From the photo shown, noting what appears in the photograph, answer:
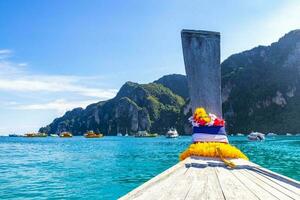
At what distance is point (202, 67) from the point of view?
10.8m

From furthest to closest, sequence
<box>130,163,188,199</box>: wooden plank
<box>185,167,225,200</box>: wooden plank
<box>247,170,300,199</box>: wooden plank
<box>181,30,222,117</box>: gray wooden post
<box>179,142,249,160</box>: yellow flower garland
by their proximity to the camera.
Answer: <box>181,30,222,117</box>: gray wooden post
<box>179,142,249,160</box>: yellow flower garland
<box>247,170,300,199</box>: wooden plank
<box>130,163,188,199</box>: wooden plank
<box>185,167,225,200</box>: wooden plank

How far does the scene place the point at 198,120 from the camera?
10.0 meters

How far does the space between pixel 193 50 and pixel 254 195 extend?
20.7 ft

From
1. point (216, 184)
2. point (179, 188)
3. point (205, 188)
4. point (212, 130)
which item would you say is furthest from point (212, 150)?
point (179, 188)

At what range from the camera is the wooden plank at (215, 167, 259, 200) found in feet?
16.7

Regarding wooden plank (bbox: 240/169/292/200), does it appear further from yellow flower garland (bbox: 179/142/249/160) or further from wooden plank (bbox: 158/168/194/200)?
yellow flower garland (bbox: 179/142/249/160)

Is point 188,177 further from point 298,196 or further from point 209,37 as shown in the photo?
point 209,37

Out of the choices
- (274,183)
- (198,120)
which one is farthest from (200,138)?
(274,183)

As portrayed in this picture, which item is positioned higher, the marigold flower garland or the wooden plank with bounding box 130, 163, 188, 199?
the marigold flower garland

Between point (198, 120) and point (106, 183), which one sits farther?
point (106, 183)

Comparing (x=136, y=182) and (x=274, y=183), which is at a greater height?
(x=274, y=183)

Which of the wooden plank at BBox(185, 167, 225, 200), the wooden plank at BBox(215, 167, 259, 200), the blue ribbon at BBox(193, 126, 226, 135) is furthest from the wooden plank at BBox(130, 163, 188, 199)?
the blue ribbon at BBox(193, 126, 226, 135)

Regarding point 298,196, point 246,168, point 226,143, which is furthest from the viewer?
point 226,143

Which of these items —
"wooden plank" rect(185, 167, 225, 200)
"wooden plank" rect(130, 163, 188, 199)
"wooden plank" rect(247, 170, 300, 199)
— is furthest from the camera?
"wooden plank" rect(247, 170, 300, 199)
